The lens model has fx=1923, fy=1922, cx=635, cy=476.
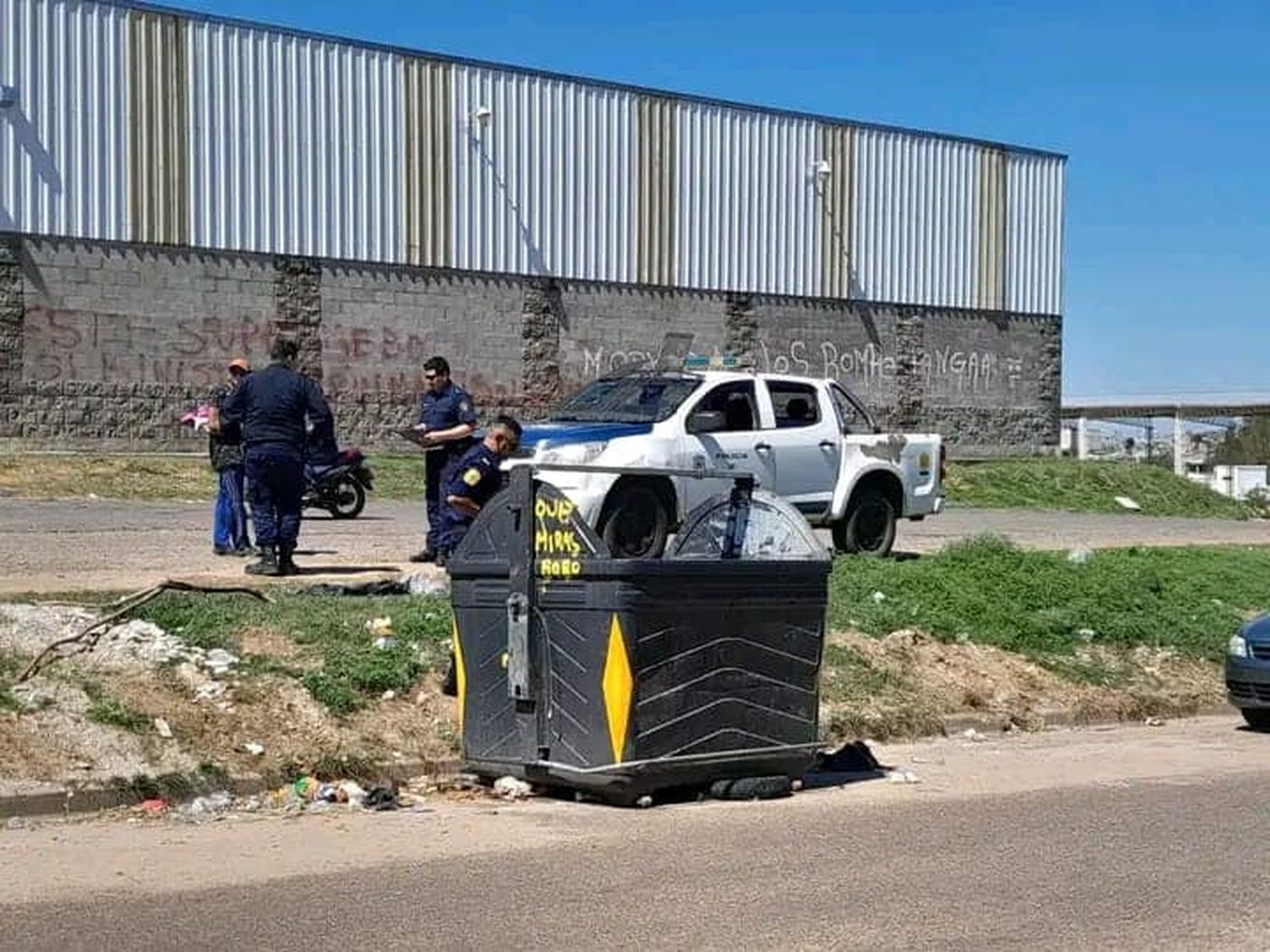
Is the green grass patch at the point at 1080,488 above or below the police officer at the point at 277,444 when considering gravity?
below

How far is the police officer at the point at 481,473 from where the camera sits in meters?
12.5

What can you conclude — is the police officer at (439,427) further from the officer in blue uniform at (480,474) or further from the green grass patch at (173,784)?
the green grass patch at (173,784)

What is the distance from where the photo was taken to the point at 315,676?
38.7 feet

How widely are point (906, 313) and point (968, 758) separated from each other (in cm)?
3320

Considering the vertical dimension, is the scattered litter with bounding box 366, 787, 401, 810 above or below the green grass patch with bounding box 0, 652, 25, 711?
below

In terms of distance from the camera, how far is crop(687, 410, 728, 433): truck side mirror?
55.0 feet

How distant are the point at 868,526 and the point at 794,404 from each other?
1525 mm

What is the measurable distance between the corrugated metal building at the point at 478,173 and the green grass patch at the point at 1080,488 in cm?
547

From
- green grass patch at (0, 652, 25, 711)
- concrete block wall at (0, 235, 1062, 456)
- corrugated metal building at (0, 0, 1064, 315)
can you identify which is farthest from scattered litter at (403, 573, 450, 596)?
corrugated metal building at (0, 0, 1064, 315)

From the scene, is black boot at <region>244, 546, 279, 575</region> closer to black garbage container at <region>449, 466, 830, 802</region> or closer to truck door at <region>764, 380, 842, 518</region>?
black garbage container at <region>449, 466, 830, 802</region>

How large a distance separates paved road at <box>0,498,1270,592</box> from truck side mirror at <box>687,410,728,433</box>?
9.18 ft

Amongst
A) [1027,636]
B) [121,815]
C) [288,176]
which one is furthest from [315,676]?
[288,176]

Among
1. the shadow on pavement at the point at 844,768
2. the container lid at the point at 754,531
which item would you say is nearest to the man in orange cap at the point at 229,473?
the container lid at the point at 754,531

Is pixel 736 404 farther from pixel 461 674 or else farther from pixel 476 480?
pixel 461 674
